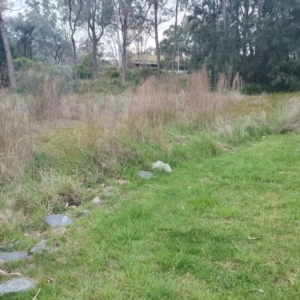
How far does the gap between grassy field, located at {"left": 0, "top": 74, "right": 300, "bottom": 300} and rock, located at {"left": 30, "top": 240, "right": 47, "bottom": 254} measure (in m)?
0.05

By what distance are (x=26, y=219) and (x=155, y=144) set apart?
6.35 feet

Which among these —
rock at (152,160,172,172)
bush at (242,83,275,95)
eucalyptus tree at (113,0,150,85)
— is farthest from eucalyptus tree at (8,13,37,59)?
rock at (152,160,172,172)

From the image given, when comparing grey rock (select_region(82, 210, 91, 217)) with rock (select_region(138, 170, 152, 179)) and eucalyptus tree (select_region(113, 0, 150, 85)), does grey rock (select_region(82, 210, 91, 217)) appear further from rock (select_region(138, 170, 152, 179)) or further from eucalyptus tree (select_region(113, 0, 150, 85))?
eucalyptus tree (select_region(113, 0, 150, 85))

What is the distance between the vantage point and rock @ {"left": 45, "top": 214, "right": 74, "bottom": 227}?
229cm

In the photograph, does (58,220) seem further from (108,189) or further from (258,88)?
(258,88)

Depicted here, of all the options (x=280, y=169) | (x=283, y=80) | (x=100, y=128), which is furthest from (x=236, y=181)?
(x=283, y=80)

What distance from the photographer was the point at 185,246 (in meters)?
1.87

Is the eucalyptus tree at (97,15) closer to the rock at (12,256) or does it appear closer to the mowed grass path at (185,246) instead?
the mowed grass path at (185,246)

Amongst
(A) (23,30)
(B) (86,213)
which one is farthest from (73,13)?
(B) (86,213)

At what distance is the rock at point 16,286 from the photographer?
151 cm

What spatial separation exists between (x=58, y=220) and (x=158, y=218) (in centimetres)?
76

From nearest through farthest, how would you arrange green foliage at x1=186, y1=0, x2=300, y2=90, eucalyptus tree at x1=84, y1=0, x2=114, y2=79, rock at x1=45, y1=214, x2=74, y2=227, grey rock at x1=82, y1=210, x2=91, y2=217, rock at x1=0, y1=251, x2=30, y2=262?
rock at x1=0, y1=251, x2=30, y2=262 → rock at x1=45, y1=214, x2=74, y2=227 → grey rock at x1=82, y1=210, x2=91, y2=217 → green foliage at x1=186, y1=0, x2=300, y2=90 → eucalyptus tree at x1=84, y1=0, x2=114, y2=79

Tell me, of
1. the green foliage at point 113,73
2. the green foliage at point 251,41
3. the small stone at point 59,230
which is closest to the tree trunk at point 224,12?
the green foliage at point 251,41

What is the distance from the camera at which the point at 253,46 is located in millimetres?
13898
